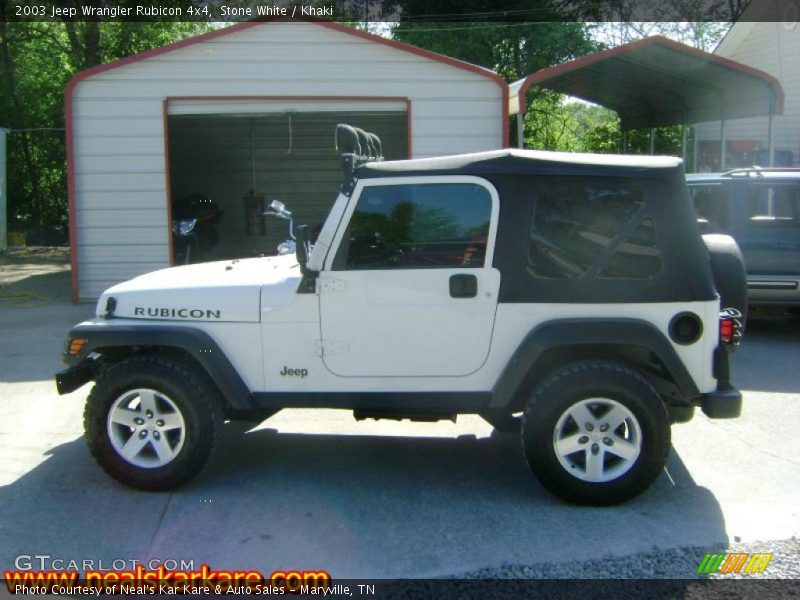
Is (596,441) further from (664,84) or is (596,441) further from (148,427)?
(664,84)

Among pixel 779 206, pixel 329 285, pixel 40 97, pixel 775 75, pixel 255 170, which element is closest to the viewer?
pixel 329 285

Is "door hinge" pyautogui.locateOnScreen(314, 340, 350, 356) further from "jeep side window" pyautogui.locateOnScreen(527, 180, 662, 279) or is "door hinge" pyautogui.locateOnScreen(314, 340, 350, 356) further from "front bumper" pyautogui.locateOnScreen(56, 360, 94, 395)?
"front bumper" pyautogui.locateOnScreen(56, 360, 94, 395)

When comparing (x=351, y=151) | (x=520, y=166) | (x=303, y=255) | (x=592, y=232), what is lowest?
(x=303, y=255)

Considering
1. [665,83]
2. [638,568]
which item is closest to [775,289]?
[638,568]

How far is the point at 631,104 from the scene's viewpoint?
20797 millimetres

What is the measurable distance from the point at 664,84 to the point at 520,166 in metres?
12.5

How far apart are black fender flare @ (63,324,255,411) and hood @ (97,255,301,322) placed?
12cm

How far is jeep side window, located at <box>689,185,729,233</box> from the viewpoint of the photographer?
32.9ft

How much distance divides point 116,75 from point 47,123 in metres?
13.4

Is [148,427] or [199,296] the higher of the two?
[199,296]

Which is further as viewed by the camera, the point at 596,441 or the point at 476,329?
the point at 476,329

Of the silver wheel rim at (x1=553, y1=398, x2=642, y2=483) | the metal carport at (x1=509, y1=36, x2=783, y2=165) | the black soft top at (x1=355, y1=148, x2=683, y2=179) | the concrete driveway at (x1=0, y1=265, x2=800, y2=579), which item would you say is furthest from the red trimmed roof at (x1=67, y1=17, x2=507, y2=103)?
the silver wheel rim at (x1=553, y1=398, x2=642, y2=483)

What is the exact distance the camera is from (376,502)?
5141mm

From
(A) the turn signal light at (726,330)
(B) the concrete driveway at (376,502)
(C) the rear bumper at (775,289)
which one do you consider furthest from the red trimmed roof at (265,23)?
(A) the turn signal light at (726,330)
